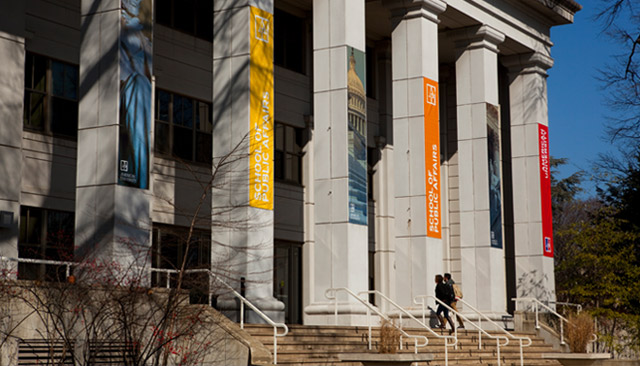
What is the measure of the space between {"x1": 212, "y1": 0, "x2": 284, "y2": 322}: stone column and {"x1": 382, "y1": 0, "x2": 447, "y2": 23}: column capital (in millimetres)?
6965

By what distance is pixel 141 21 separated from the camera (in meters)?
20.4

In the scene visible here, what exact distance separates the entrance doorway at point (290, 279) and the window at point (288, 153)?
7.63 feet

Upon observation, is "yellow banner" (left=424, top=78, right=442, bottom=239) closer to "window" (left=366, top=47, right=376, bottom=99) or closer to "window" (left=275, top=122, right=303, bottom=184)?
"window" (left=275, top=122, right=303, bottom=184)

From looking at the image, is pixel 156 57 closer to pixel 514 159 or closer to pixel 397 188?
pixel 397 188

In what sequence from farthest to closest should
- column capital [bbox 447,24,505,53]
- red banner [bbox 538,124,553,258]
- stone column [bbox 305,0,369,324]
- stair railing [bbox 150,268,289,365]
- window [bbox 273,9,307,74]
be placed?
red banner [bbox 538,124,553,258] < column capital [bbox 447,24,505,53] < window [bbox 273,9,307,74] < stone column [bbox 305,0,369,324] < stair railing [bbox 150,268,289,365]

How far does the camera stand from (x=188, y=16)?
28.5m

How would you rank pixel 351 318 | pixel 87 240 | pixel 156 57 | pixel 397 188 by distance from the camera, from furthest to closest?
pixel 397 188 < pixel 156 57 < pixel 351 318 < pixel 87 240

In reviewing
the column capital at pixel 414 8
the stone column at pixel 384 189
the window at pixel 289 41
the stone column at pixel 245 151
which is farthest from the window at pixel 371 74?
the stone column at pixel 245 151

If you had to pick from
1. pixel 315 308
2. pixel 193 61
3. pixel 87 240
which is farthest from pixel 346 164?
pixel 87 240

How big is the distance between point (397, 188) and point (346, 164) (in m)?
4.01

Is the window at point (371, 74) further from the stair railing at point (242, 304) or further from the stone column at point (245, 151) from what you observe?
the stair railing at point (242, 304)

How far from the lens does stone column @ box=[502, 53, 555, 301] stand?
116 ft

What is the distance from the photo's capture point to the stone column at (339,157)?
24.8m

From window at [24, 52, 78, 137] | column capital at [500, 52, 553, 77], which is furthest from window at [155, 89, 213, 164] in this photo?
column capital at [500, 52, 553, 77]
